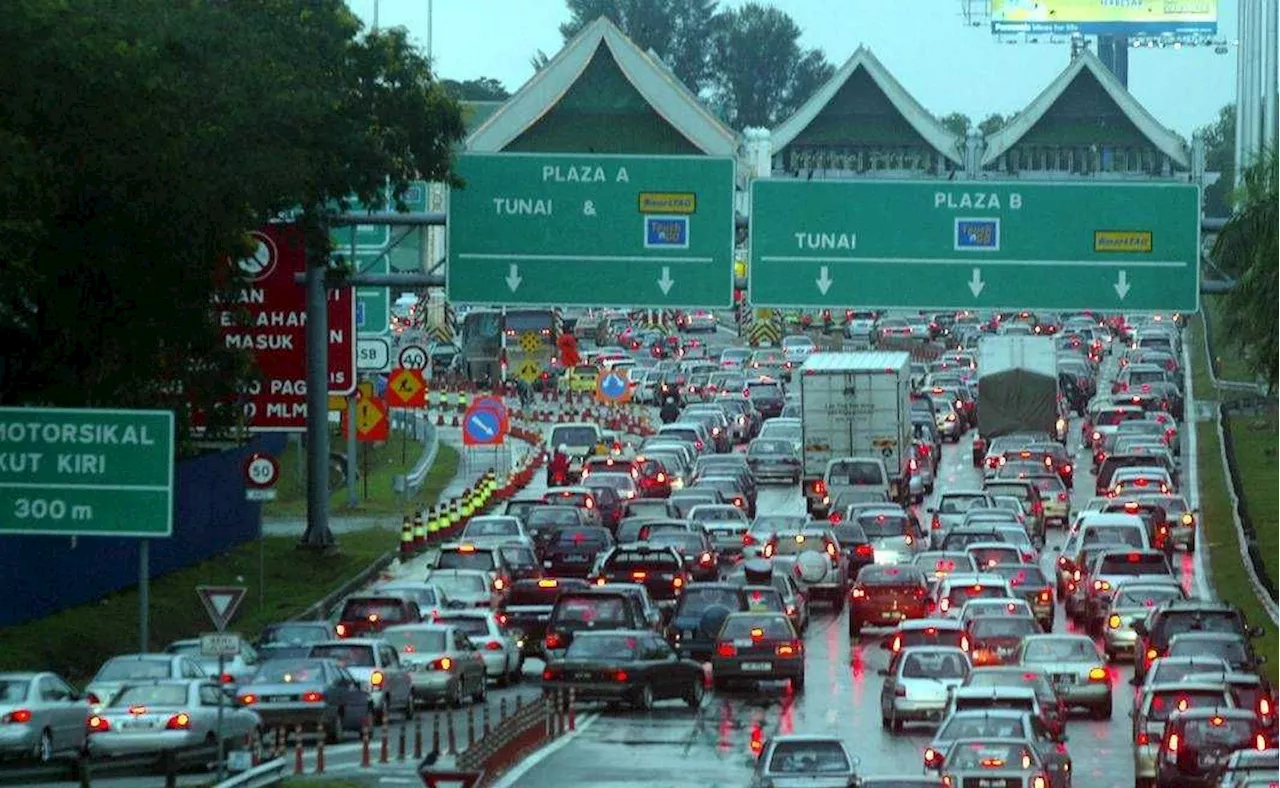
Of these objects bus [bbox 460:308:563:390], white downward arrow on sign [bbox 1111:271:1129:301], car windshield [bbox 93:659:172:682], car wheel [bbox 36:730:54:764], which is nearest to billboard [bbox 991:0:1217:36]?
bus [bbox 460:308:563:390]

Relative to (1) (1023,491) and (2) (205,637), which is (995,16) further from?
(2) (205,637)

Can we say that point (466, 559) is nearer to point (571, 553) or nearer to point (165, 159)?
point (571, 553)

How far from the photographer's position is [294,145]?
1906 inches

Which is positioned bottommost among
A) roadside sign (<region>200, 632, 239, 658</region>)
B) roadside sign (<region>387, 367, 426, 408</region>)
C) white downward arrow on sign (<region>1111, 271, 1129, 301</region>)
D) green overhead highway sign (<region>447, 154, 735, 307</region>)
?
roadside sign (<region>200, 632, 239, 658</region>)

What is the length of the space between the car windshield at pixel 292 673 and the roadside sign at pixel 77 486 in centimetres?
217

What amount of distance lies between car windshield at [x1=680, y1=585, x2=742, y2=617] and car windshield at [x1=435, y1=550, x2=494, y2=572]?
6.76m

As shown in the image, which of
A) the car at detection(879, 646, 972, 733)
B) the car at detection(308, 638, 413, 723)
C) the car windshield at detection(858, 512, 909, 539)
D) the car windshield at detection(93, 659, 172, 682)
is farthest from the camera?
the car windshield at detection(858, 512, 909, 539)

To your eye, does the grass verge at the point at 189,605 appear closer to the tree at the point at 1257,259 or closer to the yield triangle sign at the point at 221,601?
the yield triangle sign at the point at 221,601

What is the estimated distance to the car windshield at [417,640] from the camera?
1581 inches

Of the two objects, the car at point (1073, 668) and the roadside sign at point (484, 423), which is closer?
the car at point (1073, 668)

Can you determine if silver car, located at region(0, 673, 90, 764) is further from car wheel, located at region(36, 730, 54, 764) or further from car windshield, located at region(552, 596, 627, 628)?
car windshield, located at region(552, 596, 627, 628)

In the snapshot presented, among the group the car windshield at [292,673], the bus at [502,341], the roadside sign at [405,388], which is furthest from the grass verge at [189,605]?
the bus at [502,341]

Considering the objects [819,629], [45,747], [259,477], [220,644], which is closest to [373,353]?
[819,629]

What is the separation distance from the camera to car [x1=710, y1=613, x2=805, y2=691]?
138 feet
